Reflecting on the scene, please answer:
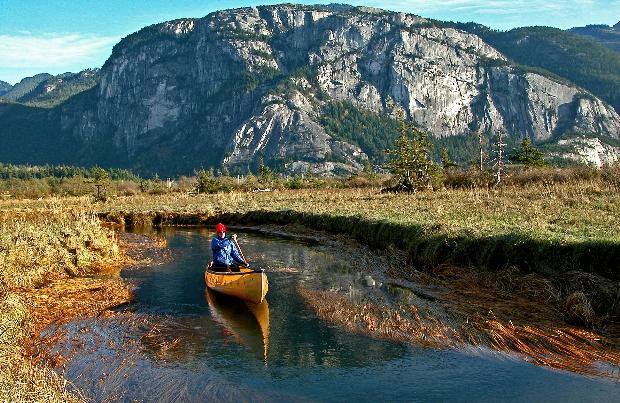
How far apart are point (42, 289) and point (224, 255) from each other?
275 inches

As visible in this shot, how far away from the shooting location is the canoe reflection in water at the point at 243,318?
656 inches

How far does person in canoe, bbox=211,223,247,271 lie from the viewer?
23.1 metres

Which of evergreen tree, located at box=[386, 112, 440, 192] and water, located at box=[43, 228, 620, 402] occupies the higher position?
evergreen tree, located at box=[386, 112, 440, 192]

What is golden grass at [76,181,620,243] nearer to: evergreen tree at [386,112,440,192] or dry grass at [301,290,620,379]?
dry grass at [301,290,620,379]

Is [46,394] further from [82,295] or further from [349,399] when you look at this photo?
[82,295]

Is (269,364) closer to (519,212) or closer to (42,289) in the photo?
(42,289)

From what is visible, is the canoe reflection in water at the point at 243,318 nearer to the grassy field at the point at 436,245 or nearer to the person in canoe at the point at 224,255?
the person in canoe at the point at 224,255

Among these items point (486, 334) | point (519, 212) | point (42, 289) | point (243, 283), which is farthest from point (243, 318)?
Answer: point (519, 212)

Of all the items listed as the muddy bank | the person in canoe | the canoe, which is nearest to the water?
the canoe

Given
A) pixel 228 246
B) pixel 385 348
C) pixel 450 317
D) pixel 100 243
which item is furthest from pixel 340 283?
pixel 100 243

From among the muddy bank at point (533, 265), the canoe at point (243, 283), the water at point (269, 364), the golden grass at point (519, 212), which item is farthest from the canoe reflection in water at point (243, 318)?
the golden grass at point (519, 212)

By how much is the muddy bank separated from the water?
12.1 feet

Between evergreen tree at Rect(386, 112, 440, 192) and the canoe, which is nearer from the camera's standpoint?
the canoe

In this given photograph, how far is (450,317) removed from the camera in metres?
17.7
